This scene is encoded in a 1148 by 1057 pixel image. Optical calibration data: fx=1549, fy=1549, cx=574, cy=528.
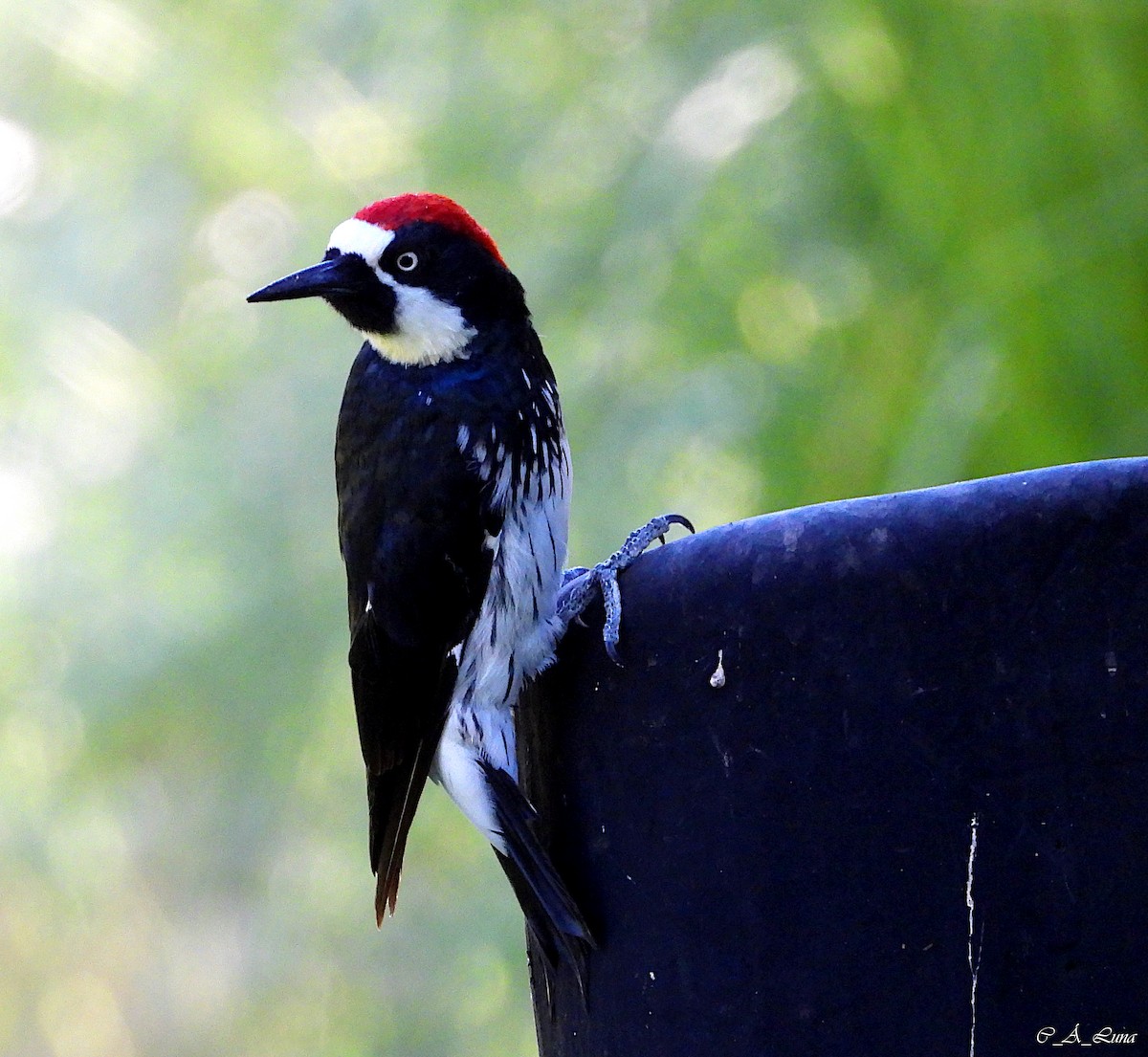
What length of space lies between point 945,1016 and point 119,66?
121 inches

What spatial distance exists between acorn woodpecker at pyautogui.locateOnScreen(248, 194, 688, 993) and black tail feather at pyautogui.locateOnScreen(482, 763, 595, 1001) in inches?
1.1

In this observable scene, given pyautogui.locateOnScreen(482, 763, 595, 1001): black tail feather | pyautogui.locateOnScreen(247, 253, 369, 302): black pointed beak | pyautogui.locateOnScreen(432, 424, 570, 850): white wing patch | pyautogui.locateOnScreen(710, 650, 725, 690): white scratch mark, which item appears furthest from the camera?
pyautogui.locateOnScreen(247, 253, 369, 302): black pointed beak

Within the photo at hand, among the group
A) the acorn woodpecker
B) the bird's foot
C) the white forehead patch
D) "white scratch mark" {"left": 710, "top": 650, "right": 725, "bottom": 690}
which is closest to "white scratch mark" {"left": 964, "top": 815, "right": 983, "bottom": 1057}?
"white scratch mark" {"left": 710, "top": 650, "right": 725, "bottom": 690}

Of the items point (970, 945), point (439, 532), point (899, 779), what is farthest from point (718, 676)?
point (439, 532)

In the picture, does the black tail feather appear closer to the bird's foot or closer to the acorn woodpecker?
the acorn woodpecker

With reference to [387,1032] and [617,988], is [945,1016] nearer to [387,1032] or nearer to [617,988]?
[617,988]

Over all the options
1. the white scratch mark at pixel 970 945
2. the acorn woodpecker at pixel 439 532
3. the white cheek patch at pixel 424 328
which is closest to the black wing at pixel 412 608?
the acorn woodpecker at pixel 439 532

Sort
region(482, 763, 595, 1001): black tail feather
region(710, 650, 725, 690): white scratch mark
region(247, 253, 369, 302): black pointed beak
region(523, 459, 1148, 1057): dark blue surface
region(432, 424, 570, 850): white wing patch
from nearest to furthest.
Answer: region(523, 459, 1148, 1057): dark blue surface < region(710, 650, 725, 690): white scratch mark < region(482, 763, 595, 1001): black tail feather < region(432, 424, 570, 850): white wing patch < region(247, 253, 369, 302): black pointed beak

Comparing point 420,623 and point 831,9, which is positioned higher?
point 831,9

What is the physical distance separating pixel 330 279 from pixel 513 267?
118cm

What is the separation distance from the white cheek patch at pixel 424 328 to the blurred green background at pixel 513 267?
69 centimetres

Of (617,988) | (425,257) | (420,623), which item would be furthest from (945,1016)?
(425,257)

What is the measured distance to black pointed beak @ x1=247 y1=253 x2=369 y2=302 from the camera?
2.02m

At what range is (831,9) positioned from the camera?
2.62 m
